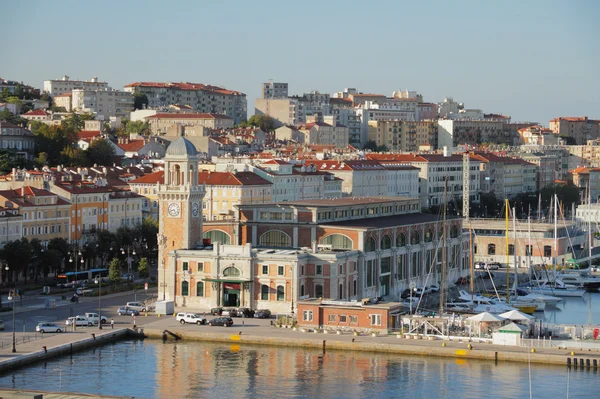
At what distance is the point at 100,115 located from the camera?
5187 inches

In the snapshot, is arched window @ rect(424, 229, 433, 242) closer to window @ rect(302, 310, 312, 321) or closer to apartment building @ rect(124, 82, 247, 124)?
window @ rect(302, 310, 312, 321)

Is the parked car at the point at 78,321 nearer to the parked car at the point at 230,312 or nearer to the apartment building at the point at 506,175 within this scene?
the parked car at the point at 230,312

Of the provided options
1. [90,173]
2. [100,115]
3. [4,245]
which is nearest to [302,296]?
[4,245]

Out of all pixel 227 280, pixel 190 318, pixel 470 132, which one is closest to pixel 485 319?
pixel 227 280

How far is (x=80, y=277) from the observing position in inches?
2261

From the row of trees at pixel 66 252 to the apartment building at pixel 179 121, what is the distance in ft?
170

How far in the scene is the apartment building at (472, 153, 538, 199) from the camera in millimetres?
117069

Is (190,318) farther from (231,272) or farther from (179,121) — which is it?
(179,121)

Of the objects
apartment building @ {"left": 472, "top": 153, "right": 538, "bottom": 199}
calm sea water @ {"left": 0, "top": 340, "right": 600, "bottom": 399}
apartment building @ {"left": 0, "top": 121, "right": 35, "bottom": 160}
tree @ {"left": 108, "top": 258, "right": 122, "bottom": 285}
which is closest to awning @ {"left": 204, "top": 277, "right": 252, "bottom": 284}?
calm sea water @ {"left": 0, "top": 340, "right": 600, "bottom": 399}

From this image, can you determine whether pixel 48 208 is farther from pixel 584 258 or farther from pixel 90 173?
pixel 584 258

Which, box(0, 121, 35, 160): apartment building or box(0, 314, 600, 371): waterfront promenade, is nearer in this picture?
box(0, 314, 600, 371): waterfront promenade

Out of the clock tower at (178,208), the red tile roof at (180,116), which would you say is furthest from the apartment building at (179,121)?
the clock tower at (178,208)

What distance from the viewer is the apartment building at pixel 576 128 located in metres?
176

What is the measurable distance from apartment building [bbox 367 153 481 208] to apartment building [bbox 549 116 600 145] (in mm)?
62490
